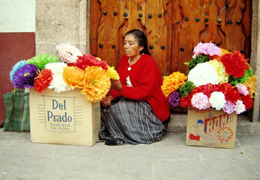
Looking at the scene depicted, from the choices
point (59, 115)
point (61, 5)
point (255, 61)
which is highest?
point (61, 5)

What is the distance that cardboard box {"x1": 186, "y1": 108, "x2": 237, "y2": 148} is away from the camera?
346 centimetres

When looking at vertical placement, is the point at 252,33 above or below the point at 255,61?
above

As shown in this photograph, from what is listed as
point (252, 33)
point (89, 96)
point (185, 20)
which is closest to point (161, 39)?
point (185, 20)

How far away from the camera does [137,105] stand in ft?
12.4

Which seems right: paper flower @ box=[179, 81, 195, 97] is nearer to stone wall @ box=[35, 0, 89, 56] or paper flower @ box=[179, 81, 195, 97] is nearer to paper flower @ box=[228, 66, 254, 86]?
paper flower @ box=[228, 66, 254, 86]

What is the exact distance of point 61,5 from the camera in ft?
13.1

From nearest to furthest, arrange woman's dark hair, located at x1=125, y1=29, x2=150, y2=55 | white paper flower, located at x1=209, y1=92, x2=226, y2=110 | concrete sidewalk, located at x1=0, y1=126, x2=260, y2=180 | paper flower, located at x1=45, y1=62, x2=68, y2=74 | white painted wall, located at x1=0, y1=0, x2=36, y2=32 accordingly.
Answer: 1. concrete sidewalk, located at x1=0, y1=126, x2=260, y2=180
2. white paper flower, located at x1=209, y1=92, x2=226, y2=110
3. paper flower, located at x1=45, y1=62, x2=68, y2=74
4. woman's dark hair, located at x1=125, y1=29, x2=150, y2=55
5. white painted wall, located at x1=0, y1=0, x2=36, y2=32

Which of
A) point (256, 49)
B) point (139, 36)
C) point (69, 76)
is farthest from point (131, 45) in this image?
point (256, 49)

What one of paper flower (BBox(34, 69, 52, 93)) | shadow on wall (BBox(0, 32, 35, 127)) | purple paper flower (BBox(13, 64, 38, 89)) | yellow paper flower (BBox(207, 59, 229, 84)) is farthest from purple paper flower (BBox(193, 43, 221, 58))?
shadow on wall (BBox(0, 32, 35, 127))

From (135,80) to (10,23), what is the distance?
1.74 meters

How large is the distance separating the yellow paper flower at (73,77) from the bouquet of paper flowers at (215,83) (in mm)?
880

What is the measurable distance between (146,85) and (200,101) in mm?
668

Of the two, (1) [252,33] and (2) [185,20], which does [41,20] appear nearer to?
(2) [185,20]

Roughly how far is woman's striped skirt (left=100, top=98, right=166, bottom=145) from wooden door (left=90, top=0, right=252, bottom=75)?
Answer: 30.6 inches
